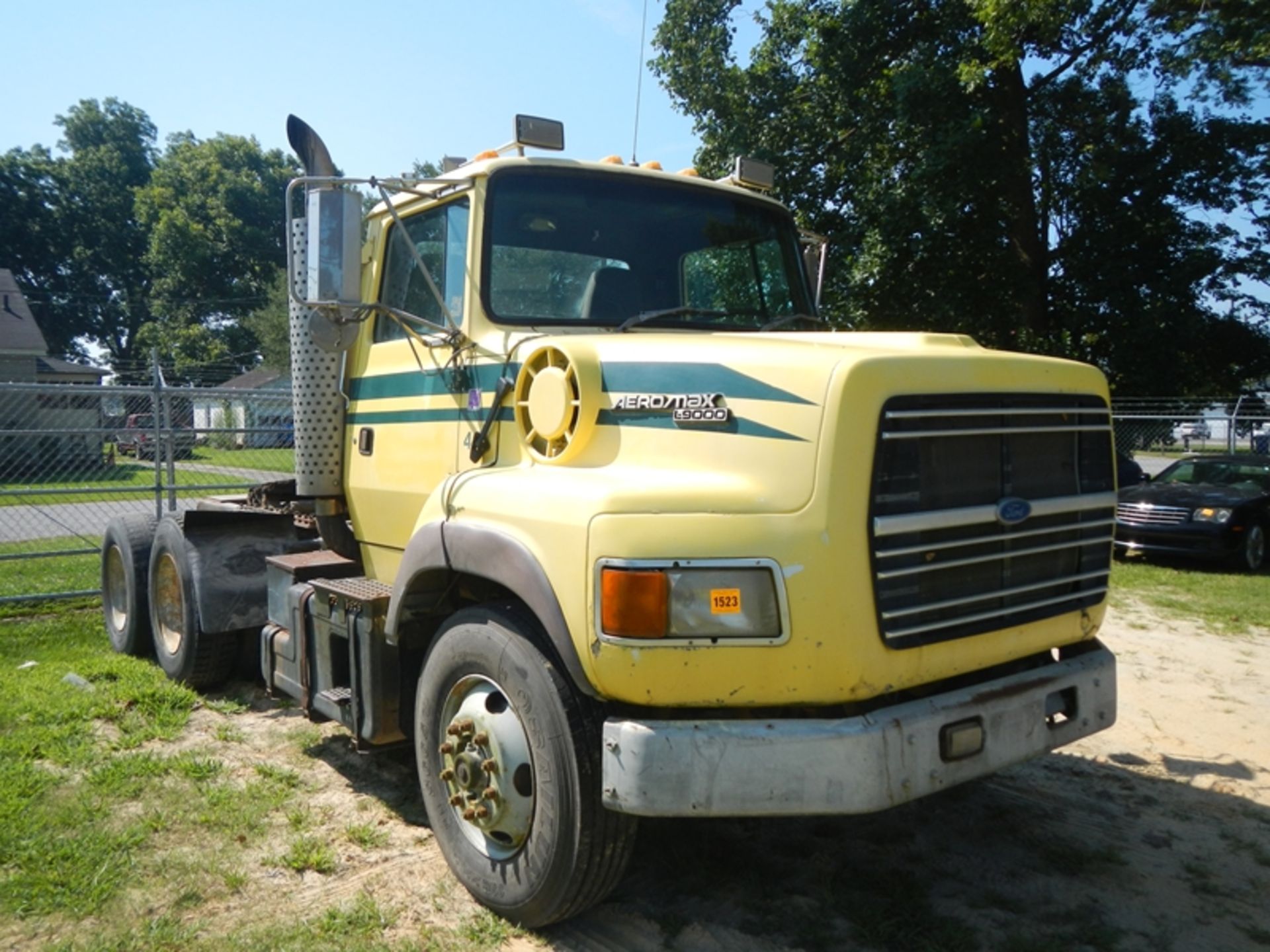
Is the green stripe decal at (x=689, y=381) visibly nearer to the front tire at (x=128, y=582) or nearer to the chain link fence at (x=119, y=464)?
the front tire at (x=128, y=582)

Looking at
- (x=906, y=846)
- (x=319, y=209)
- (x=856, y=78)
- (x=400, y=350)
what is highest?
(x=856, y=78)

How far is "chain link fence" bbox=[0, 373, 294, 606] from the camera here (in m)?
9.09

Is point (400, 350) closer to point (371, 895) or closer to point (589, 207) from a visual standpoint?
point (589, 207)

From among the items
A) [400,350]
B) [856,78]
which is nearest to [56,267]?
[856,78]

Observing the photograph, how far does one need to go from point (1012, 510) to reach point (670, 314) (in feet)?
5.20

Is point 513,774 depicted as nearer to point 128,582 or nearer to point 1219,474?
point 128,582

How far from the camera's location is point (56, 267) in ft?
191

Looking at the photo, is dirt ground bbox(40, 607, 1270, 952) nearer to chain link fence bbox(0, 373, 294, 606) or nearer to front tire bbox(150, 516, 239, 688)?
front tire bbox(150, 516, 239, 688)

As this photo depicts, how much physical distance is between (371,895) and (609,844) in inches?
43.1

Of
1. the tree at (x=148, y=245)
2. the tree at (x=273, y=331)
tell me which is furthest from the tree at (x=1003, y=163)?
the tree at (x=148, y=245)

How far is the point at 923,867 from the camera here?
383 cm

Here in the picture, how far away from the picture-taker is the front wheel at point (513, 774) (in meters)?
3.05

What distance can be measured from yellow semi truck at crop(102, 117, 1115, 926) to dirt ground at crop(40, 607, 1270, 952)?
397 mm

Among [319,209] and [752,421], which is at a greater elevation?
[319,209]
